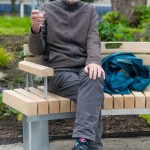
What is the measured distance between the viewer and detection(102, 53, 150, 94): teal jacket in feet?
16.5

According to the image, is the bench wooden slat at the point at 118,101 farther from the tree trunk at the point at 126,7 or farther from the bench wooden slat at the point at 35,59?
the tree trunk at the point at 126,7

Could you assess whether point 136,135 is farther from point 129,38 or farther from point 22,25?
point 22,25

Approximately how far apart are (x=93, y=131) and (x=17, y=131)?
1.57 m

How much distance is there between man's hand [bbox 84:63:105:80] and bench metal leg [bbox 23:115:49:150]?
62 cm

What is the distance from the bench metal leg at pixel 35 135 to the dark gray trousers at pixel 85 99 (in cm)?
35

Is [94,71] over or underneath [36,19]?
underneath

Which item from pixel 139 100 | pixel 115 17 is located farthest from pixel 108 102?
pixel 115 17

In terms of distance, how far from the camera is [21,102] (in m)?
4.75

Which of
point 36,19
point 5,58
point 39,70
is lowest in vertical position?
point 5,58

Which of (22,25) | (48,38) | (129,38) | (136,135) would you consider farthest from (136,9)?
(48,38)

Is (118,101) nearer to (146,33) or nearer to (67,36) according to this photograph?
(67,36)

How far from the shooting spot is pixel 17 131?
5965 mm

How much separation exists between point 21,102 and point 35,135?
14.0 inches

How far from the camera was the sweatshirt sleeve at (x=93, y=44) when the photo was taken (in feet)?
16.3
